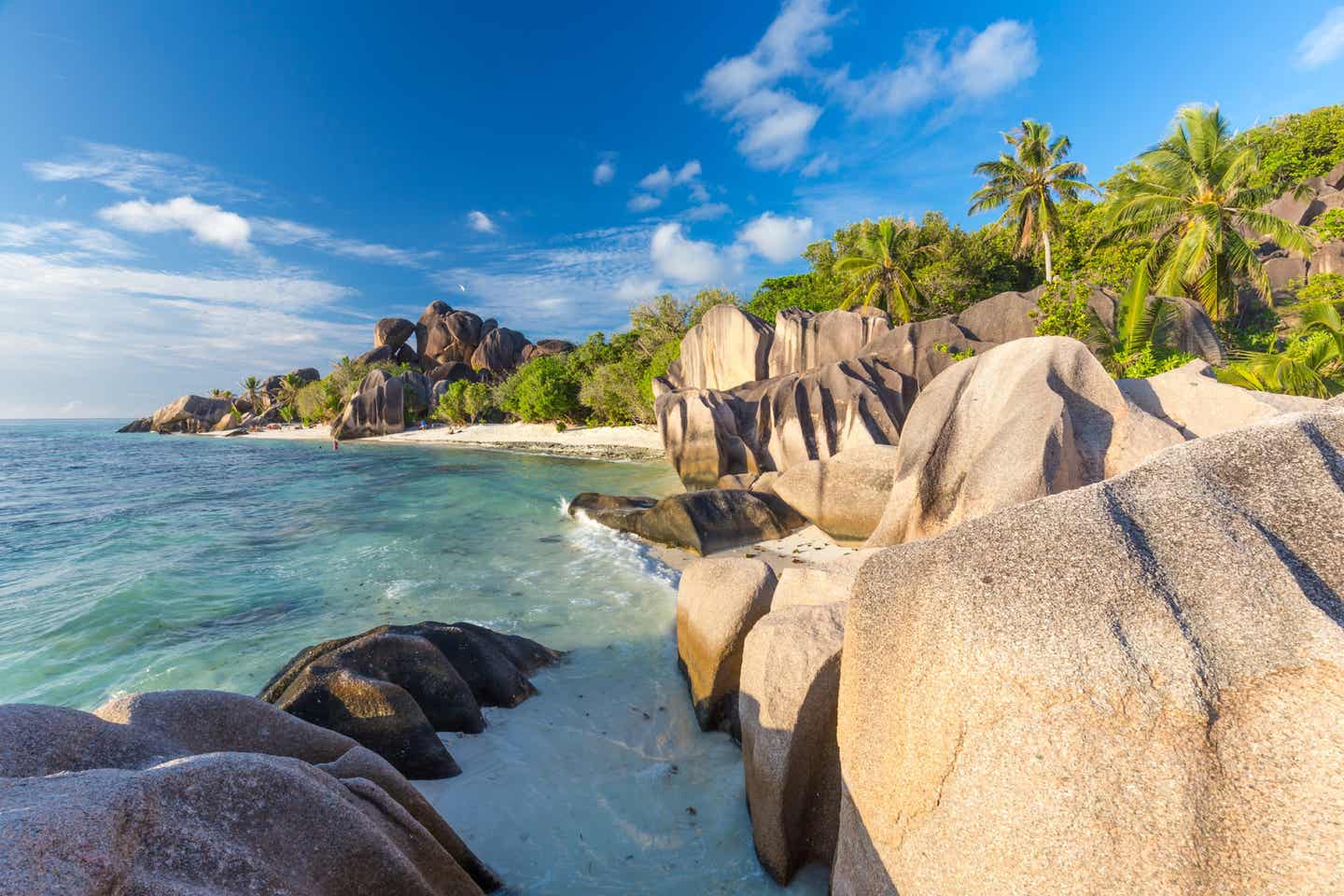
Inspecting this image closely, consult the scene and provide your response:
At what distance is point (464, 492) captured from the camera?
62.8 ft

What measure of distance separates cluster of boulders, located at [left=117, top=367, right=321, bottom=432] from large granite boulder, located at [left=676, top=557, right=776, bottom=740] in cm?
8014

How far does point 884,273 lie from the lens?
28.0m

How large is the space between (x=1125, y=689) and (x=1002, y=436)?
5.58 meters

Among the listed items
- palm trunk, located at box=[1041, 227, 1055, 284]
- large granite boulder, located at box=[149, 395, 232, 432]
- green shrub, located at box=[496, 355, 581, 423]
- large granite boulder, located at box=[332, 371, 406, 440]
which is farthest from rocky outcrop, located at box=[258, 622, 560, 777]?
large granite boulder, located at box=[149, 395, 232, 432]

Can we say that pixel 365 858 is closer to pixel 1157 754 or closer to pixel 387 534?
pixel 1157 754

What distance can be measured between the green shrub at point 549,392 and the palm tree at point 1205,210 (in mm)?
30423

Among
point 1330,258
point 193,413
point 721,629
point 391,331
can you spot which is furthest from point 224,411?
point 1330,258

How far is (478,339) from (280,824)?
6631 cm

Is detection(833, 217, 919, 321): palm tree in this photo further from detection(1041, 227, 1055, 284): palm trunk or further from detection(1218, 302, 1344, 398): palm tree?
detection(1218, 302, 1344, 398): palm tree

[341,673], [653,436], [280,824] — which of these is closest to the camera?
[280,824]

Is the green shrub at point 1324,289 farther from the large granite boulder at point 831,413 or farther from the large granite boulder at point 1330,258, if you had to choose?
the large granite boulder at point 1330,258

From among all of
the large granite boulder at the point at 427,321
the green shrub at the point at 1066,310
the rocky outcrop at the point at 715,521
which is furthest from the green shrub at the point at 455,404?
the green shrub at the point at 1066,310

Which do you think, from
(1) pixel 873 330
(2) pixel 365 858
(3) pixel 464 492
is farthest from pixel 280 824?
(1) pixel 873 330

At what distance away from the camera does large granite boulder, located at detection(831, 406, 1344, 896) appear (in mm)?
1647
